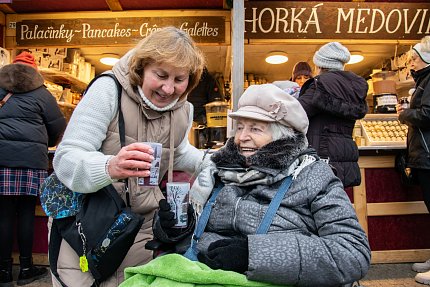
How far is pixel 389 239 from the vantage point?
13.0 ft

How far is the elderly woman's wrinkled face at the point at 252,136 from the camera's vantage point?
169 cm

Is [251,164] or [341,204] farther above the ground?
[251,164]

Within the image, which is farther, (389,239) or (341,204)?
(389,239)

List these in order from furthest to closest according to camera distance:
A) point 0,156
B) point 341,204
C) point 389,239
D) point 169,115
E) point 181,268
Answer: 1. point 389,239
2. point 0,156
3. point 169,115
4. point 341,204
5. point 181,268

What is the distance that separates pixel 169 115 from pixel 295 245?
767 millimetres

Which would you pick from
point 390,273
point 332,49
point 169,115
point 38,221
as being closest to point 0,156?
point 38,221

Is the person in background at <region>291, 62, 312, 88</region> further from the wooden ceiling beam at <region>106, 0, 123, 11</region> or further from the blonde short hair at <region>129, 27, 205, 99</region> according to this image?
the blonde short hair at <region>129, 27, 205, 99</region>

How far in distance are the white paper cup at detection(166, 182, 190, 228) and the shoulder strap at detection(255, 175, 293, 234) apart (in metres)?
0.29

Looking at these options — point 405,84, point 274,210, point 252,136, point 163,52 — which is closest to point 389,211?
point 405,84

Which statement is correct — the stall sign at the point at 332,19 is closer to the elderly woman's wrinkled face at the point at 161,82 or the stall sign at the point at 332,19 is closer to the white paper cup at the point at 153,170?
the elderly woman's wrinkled face at the point at 161,82

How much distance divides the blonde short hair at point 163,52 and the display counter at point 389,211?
2879 mm

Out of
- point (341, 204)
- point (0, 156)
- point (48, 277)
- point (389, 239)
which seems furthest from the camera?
point (389, 239)

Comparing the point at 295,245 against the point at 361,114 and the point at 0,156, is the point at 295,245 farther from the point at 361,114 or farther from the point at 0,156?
the point at 0,156

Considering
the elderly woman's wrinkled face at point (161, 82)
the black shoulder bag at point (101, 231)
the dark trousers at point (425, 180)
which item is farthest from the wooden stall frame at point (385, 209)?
the black shoulder bag at point (101, 231)
